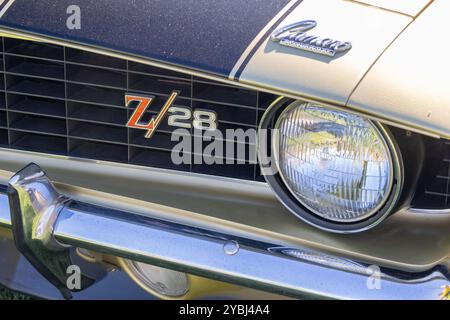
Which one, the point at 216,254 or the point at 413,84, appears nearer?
the point at 413,84

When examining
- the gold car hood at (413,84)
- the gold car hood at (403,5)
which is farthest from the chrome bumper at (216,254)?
the gold car hood at (403,5)

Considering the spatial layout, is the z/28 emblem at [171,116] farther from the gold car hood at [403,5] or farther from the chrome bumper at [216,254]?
the gold car hood at [403,5]

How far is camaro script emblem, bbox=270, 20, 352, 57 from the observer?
159cm

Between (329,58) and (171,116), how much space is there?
1.55ft

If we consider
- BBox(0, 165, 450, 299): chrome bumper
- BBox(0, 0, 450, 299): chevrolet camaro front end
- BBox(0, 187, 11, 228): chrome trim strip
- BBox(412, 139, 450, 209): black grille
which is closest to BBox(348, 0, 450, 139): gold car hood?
BBox(0, 0, 450, 299): chevrolet camaro front end

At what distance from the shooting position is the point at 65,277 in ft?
6.35

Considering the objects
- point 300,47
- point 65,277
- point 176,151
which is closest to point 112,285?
point 65,277

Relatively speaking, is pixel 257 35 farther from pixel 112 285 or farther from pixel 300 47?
pixel 112 285

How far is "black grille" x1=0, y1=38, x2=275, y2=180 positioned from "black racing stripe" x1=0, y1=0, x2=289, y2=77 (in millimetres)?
126

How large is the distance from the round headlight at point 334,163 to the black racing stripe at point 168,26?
0.20 meters

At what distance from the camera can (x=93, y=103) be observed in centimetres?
193

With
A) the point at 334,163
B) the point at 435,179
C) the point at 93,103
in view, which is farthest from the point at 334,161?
the point at 93,103

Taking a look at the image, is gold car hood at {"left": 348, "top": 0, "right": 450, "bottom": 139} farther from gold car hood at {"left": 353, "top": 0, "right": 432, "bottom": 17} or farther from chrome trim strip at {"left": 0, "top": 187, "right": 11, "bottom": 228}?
chrome trim strip at {"left": 0, "top": 187, "right": 11, "bottom": 228}

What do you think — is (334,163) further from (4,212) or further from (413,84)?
(4,212)
